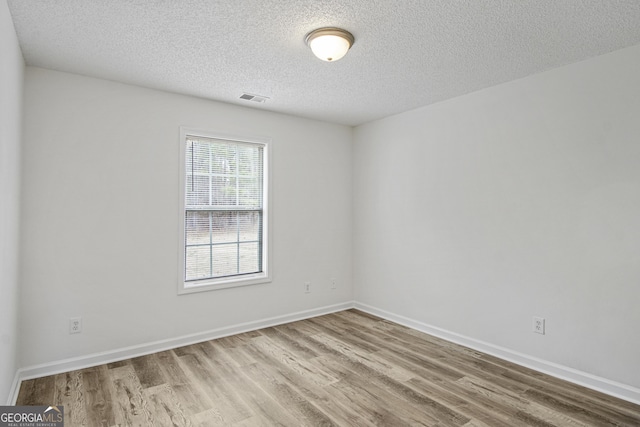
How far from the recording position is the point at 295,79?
3.19 meters

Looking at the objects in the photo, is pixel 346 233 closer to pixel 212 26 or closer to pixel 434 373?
pixel 434 373

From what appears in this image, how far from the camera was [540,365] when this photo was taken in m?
2.99

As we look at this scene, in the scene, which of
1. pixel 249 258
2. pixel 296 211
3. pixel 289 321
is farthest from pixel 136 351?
pixel 296 211

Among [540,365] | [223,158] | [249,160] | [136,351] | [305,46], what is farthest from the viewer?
[249,160]

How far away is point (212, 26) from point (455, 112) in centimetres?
251

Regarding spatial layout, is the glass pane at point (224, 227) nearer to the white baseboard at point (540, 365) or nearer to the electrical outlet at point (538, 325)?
the white baseboard at point (540, 365)

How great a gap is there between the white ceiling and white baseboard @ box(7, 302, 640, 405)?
242cm

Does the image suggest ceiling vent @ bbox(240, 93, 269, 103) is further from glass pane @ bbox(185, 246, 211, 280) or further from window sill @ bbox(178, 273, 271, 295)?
window sill @ bbox(178, 273, 271, 295)

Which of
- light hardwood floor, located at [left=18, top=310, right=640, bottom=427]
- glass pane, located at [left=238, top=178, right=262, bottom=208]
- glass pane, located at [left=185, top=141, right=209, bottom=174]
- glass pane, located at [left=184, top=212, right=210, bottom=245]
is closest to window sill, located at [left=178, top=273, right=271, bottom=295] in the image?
glass pane, located at [left=184, top=212, right=210, bottom=245]

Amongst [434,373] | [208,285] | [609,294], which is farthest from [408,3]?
[208,285]

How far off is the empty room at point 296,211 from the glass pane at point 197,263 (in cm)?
3

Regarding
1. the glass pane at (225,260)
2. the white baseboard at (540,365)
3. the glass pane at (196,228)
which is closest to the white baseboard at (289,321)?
the white baseboard at (540,365)

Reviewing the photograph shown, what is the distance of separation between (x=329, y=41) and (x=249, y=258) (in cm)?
264

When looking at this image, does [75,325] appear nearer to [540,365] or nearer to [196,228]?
[196,228]
